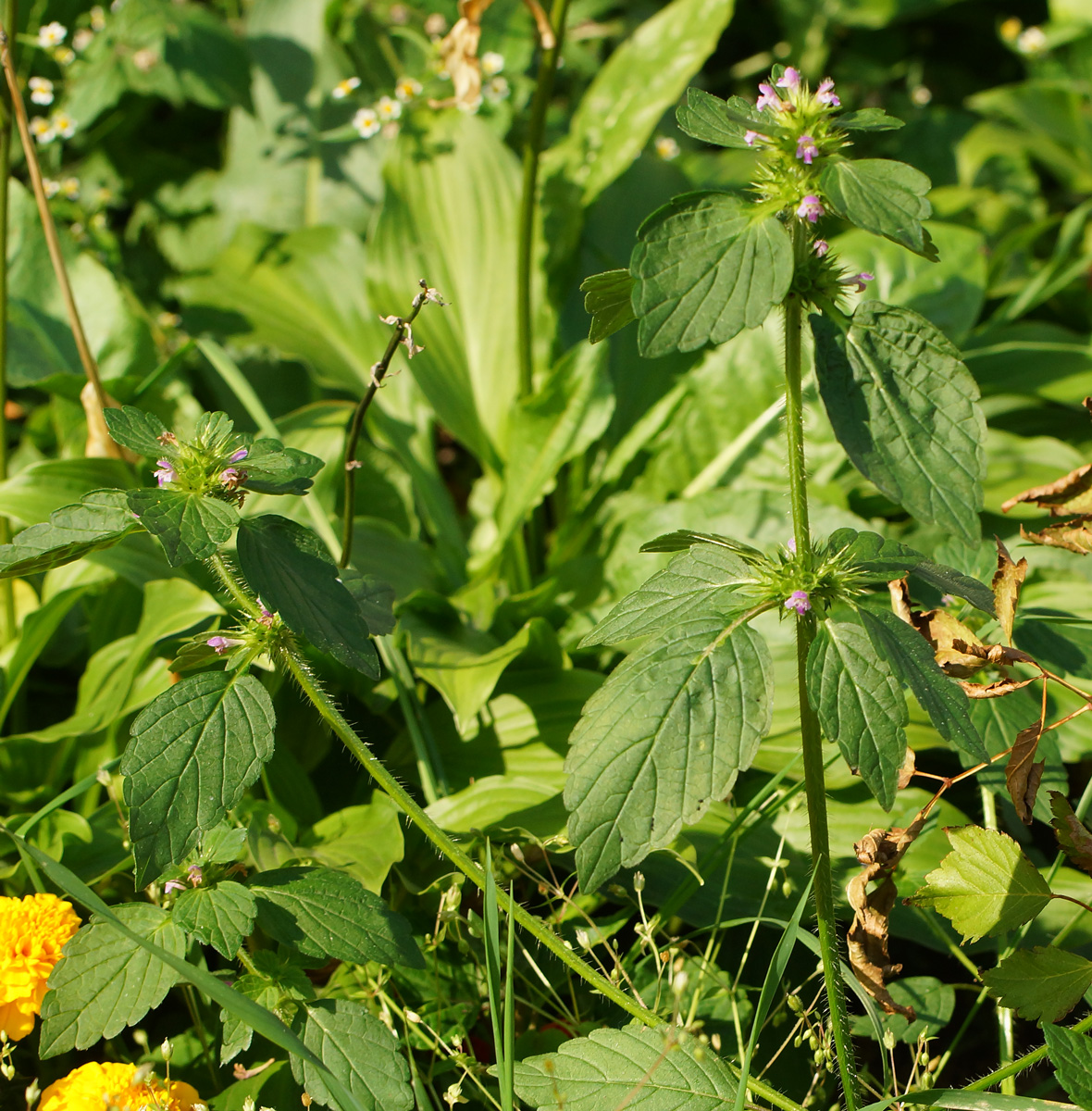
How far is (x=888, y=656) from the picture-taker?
2.98ft

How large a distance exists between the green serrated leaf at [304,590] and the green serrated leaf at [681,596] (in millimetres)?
247

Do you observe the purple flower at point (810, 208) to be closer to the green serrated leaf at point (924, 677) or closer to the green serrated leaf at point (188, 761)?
the green serrated leaf at point (924, 677)

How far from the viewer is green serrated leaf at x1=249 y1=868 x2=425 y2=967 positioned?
1121 millimetres

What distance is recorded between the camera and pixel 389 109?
8.12 feet

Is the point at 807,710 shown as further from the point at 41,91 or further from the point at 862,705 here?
the point at 41,91

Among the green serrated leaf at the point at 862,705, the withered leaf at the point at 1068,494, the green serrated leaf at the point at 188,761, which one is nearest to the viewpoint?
the green serrated leaf at the point at 862,705

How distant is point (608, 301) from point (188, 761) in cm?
64

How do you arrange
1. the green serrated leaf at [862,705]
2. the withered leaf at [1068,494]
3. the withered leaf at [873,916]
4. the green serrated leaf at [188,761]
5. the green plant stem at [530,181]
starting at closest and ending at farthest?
the green serrated leaf at [862,705] → the green serrated leaf at [188,761] → the withered leaf at [873,916] → the withered leaf at [1068,494] → the green plant stem at [530,181]

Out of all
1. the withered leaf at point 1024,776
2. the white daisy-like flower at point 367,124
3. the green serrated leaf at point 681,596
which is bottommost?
the withered leaf at point 1024,776

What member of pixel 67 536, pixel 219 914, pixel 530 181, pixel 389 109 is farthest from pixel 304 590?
pixel 389 109

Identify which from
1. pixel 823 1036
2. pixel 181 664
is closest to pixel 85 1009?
pixel 181 664

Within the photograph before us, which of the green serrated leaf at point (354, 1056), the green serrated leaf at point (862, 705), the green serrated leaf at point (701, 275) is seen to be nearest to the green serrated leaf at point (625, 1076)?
the green serrated leaf at point (354, 1056)

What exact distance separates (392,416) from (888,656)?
5.81 ft

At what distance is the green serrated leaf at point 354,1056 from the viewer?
108cm
